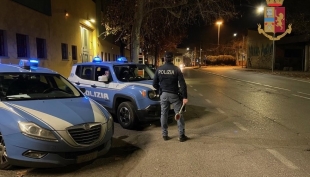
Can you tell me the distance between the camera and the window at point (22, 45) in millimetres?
13792

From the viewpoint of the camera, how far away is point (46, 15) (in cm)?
1658

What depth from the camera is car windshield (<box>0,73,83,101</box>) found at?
16.6 feet

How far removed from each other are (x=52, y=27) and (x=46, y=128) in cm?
1450

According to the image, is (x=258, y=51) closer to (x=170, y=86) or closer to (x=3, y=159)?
(x=170, y=86)

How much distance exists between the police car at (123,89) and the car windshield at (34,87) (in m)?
1.59

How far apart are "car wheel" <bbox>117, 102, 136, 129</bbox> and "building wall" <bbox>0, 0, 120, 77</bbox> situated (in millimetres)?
7165

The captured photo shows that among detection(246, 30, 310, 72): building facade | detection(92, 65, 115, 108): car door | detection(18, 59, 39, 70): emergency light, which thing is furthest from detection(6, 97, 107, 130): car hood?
detection(246, 30, 310, 72): building facade

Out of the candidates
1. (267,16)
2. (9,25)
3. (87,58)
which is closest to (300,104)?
(9,25)

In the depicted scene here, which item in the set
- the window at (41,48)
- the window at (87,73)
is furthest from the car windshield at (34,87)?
A: the window at (41,48)

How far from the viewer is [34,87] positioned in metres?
5.49

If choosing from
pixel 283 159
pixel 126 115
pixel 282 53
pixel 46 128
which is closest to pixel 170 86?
pixel 126 115

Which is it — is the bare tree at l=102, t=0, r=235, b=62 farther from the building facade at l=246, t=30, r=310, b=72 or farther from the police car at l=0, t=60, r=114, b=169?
the building facade at l=246, t=30, r=310, b=72

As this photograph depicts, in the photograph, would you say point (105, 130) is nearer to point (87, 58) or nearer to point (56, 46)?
point (56, 46)

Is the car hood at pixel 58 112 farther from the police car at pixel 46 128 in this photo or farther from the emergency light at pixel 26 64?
the emergency light at pixel 26 64
